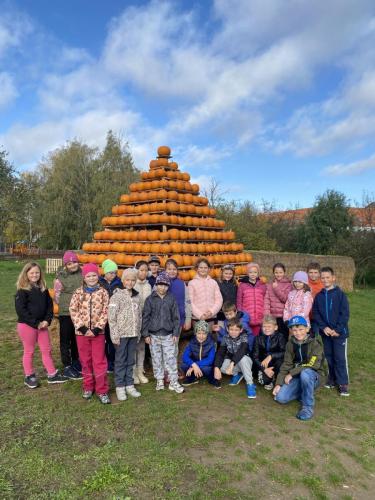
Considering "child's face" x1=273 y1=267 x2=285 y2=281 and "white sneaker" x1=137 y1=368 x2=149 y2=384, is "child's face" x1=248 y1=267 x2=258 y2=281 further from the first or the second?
"white sneaker" x1=137 y1=368 x2=149 y2=384

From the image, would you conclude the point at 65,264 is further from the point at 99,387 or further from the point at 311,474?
the point at 311,474

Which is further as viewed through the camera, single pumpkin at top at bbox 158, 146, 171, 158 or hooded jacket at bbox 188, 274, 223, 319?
single pumpkin at top at bbox 158, 146, 171, 158

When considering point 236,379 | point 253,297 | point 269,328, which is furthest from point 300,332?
point 236,379

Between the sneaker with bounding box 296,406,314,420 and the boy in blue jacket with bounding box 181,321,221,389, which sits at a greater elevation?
the boy in blue jacket with bounding box 181,321,221,389

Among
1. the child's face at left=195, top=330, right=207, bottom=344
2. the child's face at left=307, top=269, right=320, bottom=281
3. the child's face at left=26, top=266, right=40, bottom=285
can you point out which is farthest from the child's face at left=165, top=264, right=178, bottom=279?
the child's face at left=307, top=269, right=320, bottom=281

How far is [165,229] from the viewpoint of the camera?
23.6 ft

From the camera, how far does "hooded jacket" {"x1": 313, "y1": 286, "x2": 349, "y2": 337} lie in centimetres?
504

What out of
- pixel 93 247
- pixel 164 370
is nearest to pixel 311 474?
pixel 164 370

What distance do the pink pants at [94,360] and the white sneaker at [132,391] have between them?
316mm

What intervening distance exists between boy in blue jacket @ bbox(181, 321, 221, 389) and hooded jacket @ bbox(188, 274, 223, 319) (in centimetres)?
41

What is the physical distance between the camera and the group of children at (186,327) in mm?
4613

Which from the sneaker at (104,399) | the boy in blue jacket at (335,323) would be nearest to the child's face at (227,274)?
the boy in blue jacket at (335,323)

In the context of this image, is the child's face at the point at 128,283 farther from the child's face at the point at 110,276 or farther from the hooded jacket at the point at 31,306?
the hooded jacket at the point at 31,306

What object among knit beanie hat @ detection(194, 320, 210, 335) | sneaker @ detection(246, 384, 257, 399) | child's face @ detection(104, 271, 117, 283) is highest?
child's face @ detection(104, 271, 117, 283)
